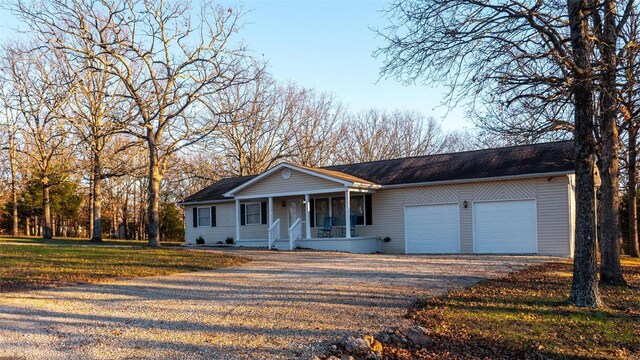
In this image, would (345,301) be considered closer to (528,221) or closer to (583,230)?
(583,230)

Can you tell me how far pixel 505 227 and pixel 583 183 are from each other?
998 centimetres

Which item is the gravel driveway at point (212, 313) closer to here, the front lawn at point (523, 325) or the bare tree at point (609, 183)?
the front lawn at point (523, 325)

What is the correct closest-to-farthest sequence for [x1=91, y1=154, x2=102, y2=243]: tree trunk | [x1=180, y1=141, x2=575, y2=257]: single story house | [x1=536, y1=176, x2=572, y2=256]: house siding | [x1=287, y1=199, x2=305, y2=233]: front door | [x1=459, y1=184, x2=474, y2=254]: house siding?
1. [x1=536, y1=176, x2=572, y2=256]: house siding
2. [x1=180, y1=141, x2=575, y2=257]: single story house
3. [x1=459, y1=184, x2=474, y2=254]: house siding
4. [x1=287, y1=199, x2=305, y2=233]: front door
5. [x1=91, y1=154, x2=102, y2=243]: tree trunk

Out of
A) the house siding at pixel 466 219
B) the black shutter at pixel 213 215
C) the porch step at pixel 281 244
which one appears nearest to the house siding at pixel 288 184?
the porch step at pixel 281 244

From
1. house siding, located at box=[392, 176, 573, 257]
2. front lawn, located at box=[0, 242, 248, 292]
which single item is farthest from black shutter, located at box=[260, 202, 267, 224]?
front lawn, located at box=[0, 242, 248, 292]

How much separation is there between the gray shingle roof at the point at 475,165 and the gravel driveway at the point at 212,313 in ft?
22.8

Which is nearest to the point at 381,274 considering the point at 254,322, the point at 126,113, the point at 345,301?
the point at 345,301

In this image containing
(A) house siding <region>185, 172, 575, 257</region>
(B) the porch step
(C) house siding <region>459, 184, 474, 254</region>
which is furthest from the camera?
(B) the porch step

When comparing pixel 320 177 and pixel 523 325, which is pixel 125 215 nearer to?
pixel 320 177

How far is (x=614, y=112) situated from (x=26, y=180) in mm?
35613

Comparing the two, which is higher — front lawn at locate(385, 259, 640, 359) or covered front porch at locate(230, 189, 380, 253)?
covered front porch at locate(230, 189, 380, 253)

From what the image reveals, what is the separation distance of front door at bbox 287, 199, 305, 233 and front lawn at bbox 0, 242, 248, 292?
7.61 meters

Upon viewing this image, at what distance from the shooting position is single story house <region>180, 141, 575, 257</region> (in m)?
16.6

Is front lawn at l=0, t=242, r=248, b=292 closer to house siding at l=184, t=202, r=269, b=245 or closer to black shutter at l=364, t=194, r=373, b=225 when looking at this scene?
black shutter at l=364, t=194, r=373, b=225
